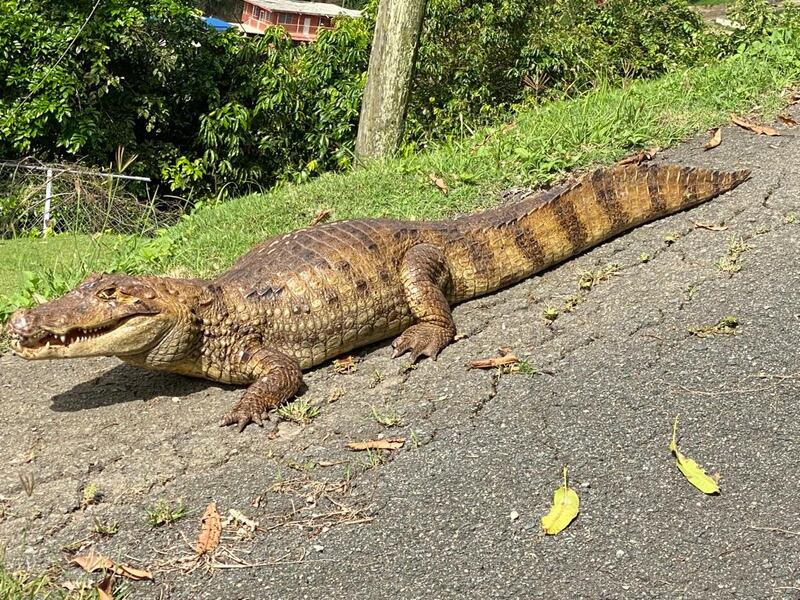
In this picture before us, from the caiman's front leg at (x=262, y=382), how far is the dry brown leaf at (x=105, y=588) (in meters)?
1.06

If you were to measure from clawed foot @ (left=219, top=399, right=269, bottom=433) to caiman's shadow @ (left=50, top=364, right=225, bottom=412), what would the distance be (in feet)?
1.59

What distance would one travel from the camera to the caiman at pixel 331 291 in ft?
13.8

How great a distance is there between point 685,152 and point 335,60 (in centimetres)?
701

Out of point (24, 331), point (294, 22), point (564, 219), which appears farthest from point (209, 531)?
point (294, 22)

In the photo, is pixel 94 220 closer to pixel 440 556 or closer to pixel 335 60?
pixel 335 60

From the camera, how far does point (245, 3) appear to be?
97.7 ft

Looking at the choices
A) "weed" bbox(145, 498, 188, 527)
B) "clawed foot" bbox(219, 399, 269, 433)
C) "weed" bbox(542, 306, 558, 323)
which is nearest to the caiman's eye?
"clawed foot" bbox(219, 399, 269, 433)

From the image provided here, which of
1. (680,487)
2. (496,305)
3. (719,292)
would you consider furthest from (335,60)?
(680,487)

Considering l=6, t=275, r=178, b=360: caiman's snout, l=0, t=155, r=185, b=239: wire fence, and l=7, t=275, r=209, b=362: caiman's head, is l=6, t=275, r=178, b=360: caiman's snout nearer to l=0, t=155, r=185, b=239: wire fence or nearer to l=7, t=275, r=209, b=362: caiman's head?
l=7, t=275, r=209, b=362: caiman's head

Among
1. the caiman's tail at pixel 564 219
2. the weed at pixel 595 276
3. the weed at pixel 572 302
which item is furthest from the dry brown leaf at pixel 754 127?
the weed at pixel 572 302

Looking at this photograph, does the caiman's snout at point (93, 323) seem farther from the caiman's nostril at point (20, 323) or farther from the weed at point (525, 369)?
the weed at point (525, 369)

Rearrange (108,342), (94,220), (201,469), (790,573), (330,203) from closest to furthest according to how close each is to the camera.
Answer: (790,573)
(201,469)
(108,342)
(330,203)
(94,220)

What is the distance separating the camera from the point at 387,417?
393 centimetres

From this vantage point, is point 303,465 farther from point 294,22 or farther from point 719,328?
point 294,22
